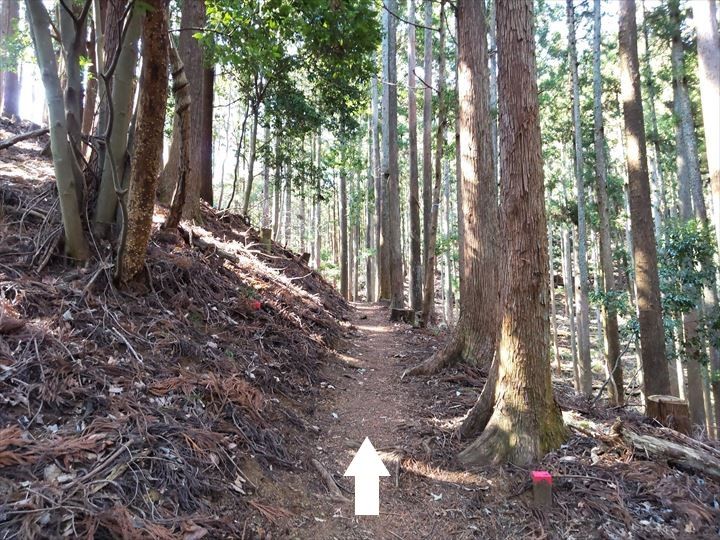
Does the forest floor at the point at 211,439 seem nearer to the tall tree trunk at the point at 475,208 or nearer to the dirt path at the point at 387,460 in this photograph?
the dirt path at the point at 387,460

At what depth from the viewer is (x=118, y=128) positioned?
14.3 ft

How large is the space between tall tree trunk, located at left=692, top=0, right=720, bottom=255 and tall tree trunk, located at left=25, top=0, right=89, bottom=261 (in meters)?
6.65

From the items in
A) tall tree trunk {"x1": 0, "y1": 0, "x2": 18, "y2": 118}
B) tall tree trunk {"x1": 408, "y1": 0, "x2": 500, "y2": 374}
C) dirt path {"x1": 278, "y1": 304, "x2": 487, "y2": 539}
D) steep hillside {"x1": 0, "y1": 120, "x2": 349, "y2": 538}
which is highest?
tall tree trunk {"x1": 0, "y1": 0, "x2": 18, "y2": 118}

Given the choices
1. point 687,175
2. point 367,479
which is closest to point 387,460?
point 367,479

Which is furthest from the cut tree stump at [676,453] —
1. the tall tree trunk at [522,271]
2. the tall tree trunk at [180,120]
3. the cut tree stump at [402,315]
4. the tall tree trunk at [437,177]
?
the cut tree stump at [402,315]

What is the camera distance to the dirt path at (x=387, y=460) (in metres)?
3.06

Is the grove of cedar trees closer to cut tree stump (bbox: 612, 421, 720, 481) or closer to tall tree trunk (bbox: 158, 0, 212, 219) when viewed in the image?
tall tree trunk (bbox: 158, 0, 212, 219)

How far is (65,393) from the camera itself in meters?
2.87

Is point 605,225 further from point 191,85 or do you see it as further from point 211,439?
point 211,439

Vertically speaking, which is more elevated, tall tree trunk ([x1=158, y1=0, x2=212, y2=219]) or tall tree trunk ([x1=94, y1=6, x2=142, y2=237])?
tall tree trunk ([x1=158, y1=0, x2=212, y2=219])

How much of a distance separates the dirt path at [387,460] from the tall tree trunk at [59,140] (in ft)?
10.2

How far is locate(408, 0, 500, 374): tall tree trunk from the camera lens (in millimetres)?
6176

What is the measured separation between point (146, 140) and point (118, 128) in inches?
21.7

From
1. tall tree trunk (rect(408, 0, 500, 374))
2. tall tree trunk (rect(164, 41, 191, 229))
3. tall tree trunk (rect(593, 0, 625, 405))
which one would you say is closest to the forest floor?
tall tree trunk (rect(164, 41, 191, 229))
